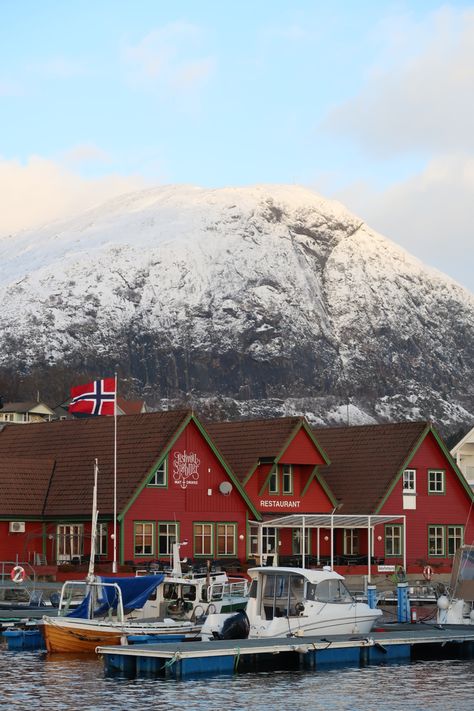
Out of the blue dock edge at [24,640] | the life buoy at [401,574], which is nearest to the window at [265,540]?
the life buoy at [401,574]

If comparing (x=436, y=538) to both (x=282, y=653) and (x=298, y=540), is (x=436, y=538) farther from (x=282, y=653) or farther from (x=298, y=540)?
(x=282, y=653)

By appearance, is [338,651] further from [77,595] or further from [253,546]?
[253,546]

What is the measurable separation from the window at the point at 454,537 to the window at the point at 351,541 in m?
5.69

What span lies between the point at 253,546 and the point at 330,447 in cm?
1112

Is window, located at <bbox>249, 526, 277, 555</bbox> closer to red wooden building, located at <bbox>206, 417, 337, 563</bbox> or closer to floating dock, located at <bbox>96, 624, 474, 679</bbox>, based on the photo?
red wooden building, located at <bbox>206, 417, 337, 563</bbox>

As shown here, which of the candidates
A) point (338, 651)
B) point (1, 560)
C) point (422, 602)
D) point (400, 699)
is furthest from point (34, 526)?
point (400, 699)

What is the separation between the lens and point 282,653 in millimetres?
39531

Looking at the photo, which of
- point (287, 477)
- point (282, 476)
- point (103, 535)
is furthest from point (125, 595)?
point (287, 477)

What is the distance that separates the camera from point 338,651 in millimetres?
40844

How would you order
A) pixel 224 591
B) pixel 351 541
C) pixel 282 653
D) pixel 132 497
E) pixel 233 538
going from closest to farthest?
pixel 282 653, pixel 224 591, pixel 132 497, pixel 233 538, pixel 351 541

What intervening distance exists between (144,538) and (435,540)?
64.1ft

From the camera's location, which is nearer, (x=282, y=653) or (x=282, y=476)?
(x=282, y=653)

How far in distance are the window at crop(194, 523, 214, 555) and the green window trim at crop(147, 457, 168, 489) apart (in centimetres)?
281

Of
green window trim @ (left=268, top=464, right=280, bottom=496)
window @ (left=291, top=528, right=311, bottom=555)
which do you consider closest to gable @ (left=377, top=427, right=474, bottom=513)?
window @ (left=291, top=528, right=311, bottom=555)
